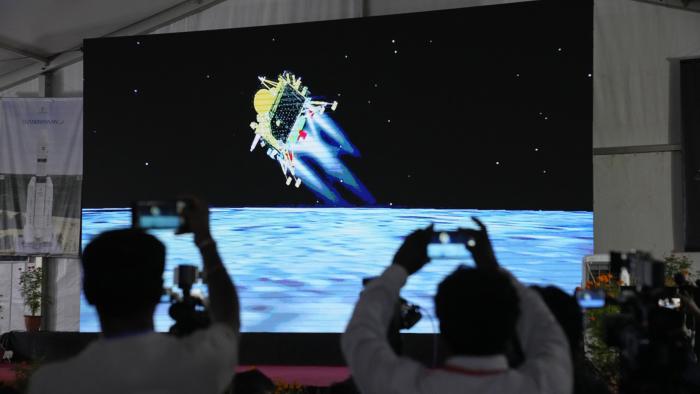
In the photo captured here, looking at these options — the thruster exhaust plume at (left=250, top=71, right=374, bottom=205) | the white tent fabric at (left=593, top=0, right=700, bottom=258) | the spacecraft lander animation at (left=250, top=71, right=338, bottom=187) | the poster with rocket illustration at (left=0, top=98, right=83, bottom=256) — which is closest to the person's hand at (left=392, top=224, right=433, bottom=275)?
the thruster exhaust plume at (left=250, top=71, right=374, bottom=205)

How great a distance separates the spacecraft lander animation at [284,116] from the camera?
791cm

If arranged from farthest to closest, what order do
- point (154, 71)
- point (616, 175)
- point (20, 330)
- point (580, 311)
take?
1. point (20, 330)
2. point (154, 71)
3. point (616, 175)
4. point (580, 311)

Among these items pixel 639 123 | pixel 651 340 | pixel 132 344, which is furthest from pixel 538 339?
pixel 639 123

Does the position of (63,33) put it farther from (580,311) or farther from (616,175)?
(580,311)

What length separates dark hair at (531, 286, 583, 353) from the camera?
2.04 meters

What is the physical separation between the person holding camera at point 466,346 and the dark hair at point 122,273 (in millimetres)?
386

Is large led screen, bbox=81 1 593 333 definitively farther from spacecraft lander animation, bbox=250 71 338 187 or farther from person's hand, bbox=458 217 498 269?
person's hand, bbox=458 217 498 269

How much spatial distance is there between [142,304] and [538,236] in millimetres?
5911

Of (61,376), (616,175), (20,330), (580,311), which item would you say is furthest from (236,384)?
(20,330)

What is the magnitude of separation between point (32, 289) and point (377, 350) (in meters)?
8.59

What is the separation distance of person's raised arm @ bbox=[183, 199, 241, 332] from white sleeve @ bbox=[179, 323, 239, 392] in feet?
0.08

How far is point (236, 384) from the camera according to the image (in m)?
3.86

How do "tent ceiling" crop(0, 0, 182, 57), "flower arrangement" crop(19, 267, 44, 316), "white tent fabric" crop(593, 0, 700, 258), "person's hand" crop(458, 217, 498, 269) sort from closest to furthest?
"person's hand" crop(458, 217, 498, 269) → "white tent fabric" crop(593, 0, 700, 258) → "tent ceiling" crop(0, 0, 182, 57) → "flower arrangement" crop(19, 267, 44, 316)

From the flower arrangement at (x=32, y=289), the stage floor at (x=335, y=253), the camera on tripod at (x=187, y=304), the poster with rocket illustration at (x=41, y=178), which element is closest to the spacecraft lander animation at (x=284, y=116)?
the stage floor at (x=335, y=253)
